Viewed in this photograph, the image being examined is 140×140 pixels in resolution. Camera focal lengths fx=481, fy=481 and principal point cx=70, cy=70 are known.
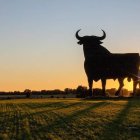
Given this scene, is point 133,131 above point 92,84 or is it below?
below

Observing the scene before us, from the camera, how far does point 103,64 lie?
144 feet

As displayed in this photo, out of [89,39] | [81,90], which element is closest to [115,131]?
[89,39]

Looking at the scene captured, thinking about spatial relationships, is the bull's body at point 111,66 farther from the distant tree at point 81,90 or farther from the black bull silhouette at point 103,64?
the distant tree at point 81,90

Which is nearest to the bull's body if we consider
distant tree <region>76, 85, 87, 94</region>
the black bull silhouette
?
the black bull silhouette

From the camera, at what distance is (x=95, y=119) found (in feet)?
64.4

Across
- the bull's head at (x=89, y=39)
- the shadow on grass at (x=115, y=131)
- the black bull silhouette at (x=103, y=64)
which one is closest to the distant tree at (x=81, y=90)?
the black bull silhouette at (x=103, y=64)

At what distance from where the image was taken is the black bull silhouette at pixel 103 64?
4350 cm

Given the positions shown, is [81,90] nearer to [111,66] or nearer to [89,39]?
[111,66]

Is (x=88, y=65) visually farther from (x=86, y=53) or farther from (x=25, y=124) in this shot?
(x=25, y=124)

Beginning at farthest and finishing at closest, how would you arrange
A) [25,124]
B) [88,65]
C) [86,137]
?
[88,65]
[25,124]
[86,137]

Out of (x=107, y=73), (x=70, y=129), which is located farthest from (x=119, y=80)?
(x=70, y=129)

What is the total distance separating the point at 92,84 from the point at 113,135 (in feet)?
95.3

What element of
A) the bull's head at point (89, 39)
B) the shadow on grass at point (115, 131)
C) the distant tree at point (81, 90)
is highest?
the bull's head at point (89, 39)

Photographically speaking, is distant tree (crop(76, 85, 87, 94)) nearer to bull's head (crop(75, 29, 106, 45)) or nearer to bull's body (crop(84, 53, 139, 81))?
bull's body (crop(84, 53, 139, 81))
